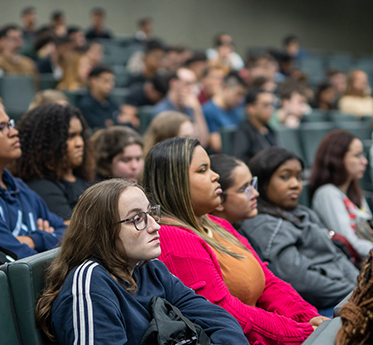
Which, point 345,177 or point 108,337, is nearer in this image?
point 108,337

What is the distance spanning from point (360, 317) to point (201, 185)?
0.70 m

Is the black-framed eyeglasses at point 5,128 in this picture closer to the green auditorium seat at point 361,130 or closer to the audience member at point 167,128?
the audience member at point 167,128

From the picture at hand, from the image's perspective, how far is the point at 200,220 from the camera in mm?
1640

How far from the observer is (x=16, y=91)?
449 centimetres

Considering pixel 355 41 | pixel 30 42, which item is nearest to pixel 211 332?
pixel 30 42

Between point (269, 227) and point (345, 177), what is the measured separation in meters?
0.92

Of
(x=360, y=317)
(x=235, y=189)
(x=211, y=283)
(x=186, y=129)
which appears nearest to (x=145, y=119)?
(x=186, y=129)

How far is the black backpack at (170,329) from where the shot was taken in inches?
43.7

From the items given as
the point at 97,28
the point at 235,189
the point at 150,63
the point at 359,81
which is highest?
the point at 97,28

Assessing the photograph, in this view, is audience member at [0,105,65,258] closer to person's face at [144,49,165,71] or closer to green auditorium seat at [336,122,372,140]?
green auditorium seat at [336,122,372,140]

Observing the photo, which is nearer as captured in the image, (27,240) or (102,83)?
(27,240)

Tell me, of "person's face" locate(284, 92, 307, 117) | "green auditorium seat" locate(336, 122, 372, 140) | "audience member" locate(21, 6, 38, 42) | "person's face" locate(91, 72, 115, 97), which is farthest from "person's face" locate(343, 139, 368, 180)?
"audience member" locate(21, 6, 38, 42)

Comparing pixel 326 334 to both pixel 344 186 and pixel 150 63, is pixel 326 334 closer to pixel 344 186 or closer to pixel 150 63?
pixel 344 186

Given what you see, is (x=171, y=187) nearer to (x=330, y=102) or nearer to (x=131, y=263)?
(x=131, y=263)
